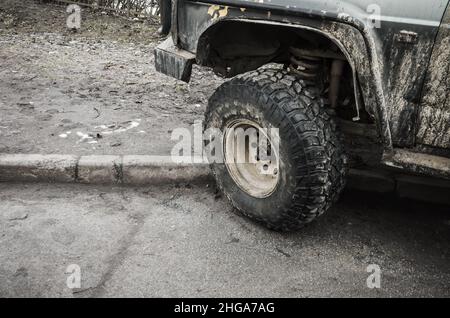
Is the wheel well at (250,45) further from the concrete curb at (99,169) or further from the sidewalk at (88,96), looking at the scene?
the sidewalk at (88,96)

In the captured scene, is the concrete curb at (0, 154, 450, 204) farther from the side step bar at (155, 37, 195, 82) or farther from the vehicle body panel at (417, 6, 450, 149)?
the vehicle body panel at (417, 6, 450, 149)

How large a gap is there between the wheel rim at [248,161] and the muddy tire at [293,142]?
15 cm

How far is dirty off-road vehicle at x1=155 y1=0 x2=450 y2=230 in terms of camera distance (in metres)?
2.14

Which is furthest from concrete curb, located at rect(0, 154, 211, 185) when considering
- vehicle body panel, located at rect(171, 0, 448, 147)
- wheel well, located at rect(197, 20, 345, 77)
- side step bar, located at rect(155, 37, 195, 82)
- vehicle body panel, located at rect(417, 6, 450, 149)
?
vehicle body panel, located at rect(417, 6, 450, 149)

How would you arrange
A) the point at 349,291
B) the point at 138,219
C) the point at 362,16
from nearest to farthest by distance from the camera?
1. the point at 362,16
2. the point at 349,291
3. the point at 138,219

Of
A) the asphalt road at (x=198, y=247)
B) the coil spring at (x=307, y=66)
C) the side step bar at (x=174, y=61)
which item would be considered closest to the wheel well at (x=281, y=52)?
the coil spring at (x=307, y=66)

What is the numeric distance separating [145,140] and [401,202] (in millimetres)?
2174

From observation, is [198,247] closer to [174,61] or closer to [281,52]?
[174,61]

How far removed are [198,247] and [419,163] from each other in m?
1.38

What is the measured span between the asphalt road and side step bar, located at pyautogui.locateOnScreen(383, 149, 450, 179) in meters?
0.65

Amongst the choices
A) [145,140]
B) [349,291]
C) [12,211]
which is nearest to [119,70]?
[145,140]

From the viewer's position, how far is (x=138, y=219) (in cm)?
299

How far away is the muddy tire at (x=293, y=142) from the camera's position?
2.44 meters
